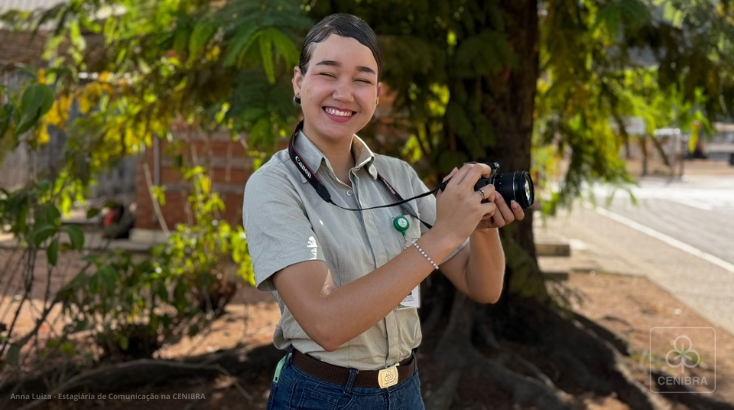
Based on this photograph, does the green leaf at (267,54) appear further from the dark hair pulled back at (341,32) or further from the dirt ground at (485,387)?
the dirt ground at (485,387)

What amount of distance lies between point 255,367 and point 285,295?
156 inches

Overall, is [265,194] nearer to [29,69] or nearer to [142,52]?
[29,69]

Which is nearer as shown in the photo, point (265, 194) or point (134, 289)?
point (265, 194)

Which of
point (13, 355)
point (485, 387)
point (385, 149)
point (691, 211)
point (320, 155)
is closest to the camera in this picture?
point (320, 155)

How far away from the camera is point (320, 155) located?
2.22 metres

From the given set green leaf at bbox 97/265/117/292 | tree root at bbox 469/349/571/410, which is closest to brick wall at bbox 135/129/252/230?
tree root at bbox 469/349/571/410

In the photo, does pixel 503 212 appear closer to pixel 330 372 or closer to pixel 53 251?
pixel 330 372

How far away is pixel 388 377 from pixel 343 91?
0.74 meters

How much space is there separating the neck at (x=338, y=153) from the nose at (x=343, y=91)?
142 millimetres

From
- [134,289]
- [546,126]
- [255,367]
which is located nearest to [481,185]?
[134,289]

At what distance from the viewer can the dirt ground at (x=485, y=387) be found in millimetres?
5324

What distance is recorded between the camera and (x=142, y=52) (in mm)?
5492

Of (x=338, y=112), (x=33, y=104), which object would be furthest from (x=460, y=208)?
(x=33, y=104)
